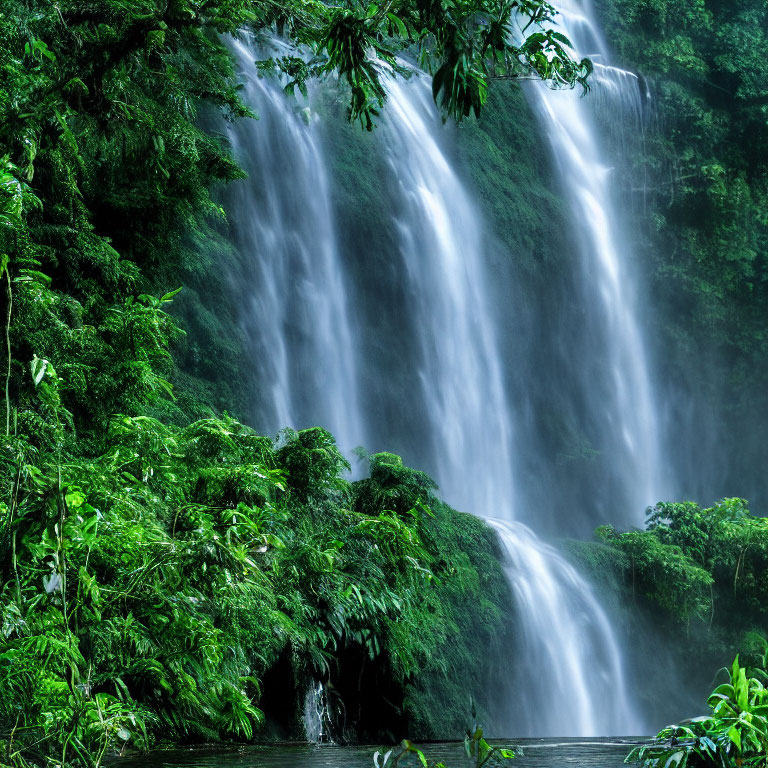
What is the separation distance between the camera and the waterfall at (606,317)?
696 inches

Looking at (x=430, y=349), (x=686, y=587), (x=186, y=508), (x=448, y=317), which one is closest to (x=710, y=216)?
(x=448, y=317)

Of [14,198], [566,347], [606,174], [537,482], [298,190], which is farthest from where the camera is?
[606,174]

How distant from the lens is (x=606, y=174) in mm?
19422

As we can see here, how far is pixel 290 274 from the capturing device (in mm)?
12305

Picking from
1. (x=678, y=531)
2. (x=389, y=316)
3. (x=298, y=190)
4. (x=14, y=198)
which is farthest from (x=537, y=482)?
(x=14, y=198)

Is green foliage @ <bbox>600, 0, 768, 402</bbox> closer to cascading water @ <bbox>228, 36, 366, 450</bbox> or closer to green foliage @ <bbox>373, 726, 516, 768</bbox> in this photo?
cascading water @ <bbox>228, 36, 366, 450</bbox>

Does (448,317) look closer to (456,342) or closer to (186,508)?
(456,342)

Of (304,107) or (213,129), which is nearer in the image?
(213,129)

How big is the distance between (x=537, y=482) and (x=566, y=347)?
9.77 feet

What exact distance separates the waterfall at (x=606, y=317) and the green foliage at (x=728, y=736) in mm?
14351

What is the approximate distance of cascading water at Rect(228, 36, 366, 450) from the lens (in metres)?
11.6

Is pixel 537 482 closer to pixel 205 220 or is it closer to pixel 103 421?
pixel 205 220

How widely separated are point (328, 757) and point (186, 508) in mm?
1438

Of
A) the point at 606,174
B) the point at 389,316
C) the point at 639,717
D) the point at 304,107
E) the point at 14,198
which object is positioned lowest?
the point at 639,717
